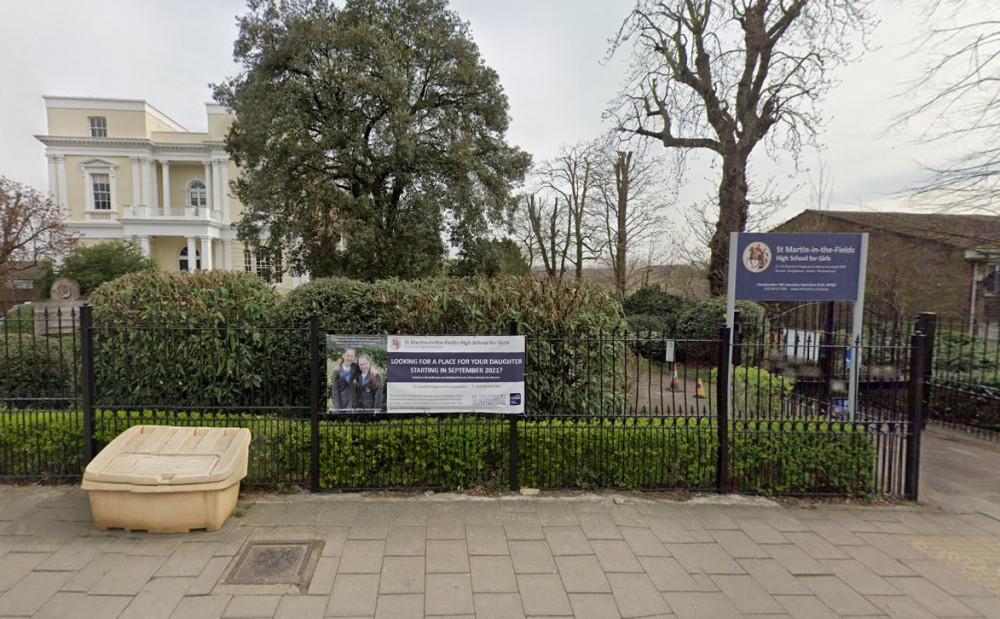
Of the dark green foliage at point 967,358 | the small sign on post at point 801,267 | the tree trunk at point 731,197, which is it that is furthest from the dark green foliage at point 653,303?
the small sign on post at point 801,267

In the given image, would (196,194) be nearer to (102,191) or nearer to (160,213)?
(160,213)

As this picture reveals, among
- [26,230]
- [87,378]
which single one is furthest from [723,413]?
[26,230]

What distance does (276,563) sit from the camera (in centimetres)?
323

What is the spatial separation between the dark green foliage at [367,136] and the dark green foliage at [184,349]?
27.8ft

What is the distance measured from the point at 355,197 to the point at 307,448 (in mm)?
11889

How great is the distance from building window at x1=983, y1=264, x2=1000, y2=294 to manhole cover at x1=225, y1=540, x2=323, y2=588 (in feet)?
78.8

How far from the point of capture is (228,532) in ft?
11.8

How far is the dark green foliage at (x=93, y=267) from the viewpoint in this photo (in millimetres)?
21016

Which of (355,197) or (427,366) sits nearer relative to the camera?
(427,366)

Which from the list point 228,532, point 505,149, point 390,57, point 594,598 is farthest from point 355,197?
point 594,598

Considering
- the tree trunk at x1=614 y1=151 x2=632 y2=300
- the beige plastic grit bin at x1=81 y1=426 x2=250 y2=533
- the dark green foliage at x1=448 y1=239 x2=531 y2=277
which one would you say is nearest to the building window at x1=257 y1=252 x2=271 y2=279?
the dark green foliage at x1=448 y1=239 x2=531 y2=277

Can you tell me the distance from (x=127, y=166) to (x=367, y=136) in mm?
30754

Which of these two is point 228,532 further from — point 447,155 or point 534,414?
point 447,155

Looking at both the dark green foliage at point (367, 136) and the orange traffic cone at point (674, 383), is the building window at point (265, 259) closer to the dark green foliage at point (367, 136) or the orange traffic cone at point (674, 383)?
the dark green foliage at point (367, 136)
